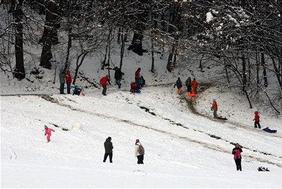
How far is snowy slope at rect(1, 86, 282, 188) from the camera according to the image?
16516 mm

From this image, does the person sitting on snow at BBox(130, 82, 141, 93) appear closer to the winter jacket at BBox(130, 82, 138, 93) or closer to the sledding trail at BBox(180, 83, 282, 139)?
the winter jacket at BBox(130, 82, 138, 93)

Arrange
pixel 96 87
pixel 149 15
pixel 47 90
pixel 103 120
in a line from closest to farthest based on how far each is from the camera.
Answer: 1. pixel 103 120
2. pixel 47 90
3. pixel 96 87
4. pixel 149 15

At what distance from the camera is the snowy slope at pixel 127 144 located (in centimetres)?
1652

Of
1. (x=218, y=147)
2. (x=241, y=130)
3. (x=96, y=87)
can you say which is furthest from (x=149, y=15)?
(x=218, y=147)

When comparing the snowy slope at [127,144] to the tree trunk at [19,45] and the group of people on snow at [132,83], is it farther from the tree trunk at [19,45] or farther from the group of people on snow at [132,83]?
the tree trunk at [19,45]

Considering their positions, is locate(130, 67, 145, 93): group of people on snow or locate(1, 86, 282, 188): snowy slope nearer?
locate(1, 86, 282, 188): snowy slope

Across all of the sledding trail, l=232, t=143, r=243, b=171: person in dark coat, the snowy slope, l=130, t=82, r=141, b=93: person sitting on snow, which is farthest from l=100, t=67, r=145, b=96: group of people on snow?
l=232, t=143, r=243, b=171: person in dark coat

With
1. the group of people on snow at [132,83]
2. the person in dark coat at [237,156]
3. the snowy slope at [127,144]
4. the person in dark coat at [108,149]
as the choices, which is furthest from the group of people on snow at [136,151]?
the group of people on snow at [132,83]

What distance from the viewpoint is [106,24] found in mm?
46375

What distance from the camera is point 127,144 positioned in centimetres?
2684

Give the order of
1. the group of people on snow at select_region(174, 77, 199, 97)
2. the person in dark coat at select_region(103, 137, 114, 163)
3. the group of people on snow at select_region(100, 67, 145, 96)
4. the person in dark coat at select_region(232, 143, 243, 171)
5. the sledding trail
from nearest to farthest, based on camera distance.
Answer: the person in dark coat at select_region(103, 137, 114, 163) < the person in dark coat at select_region(232, 143, 243, 171) < the sledding trail < the group of people on snow at select_region(100, 67, 145, 96) < the group of people on snow at select_region(174, 77, 199, 97)

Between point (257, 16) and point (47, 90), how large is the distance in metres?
16.9

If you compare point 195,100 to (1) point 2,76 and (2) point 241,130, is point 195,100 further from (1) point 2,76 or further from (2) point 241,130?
(1) point 2,76

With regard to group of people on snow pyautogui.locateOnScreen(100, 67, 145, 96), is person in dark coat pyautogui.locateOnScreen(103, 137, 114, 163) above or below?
below
